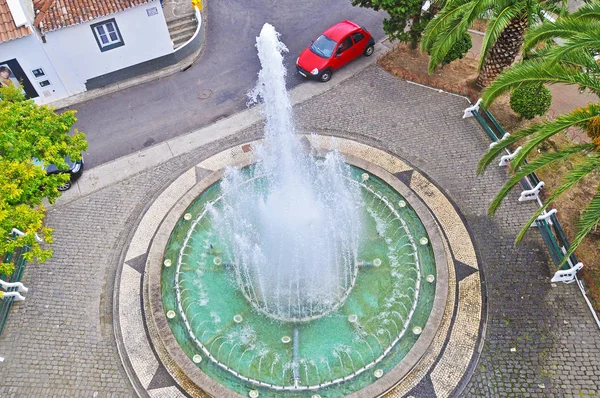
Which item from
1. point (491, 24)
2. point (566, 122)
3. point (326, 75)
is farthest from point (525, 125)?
point (326, 75)

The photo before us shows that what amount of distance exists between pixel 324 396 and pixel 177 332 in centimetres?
544

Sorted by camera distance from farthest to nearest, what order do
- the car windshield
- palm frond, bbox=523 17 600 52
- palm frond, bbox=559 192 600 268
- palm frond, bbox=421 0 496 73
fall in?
the car windshield
palm frond, bbox=421 0 496 73
palm frond, bbox=523 17 600 52
palm frond, bbox=559 192 600 268

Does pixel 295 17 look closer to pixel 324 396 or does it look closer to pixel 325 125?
pixel 325 125

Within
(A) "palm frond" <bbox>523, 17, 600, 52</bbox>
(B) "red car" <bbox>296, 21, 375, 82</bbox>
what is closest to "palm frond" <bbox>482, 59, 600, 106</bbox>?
(A) "palm frond" <bbox>523, 17, 600, 52</bbox>

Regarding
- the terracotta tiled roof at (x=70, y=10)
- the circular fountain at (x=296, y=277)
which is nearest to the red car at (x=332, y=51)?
the circular fountain at (x=296, y=277)

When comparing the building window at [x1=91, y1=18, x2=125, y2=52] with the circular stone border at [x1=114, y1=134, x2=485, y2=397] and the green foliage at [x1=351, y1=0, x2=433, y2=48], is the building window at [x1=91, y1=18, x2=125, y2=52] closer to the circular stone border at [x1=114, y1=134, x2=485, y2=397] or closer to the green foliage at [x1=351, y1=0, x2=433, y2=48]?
the circular stone border at [x1=114, y1=134, x2=485, y2=397]

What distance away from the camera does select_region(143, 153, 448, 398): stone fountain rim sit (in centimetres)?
1450

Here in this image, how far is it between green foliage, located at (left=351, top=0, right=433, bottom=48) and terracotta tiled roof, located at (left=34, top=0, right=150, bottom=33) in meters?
11.4

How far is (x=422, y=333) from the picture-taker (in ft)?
50.0

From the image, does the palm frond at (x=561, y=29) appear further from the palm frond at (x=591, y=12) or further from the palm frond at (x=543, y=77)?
the palm frond at (x=543, y=77)

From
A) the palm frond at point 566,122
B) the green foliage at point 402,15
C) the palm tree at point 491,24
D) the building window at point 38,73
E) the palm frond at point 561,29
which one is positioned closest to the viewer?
the palm frond at point 566,122

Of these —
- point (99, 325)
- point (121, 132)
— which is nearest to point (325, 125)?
point (121, 132)

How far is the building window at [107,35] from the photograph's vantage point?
905 inches

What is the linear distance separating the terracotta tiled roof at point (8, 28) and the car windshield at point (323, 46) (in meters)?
13.5
